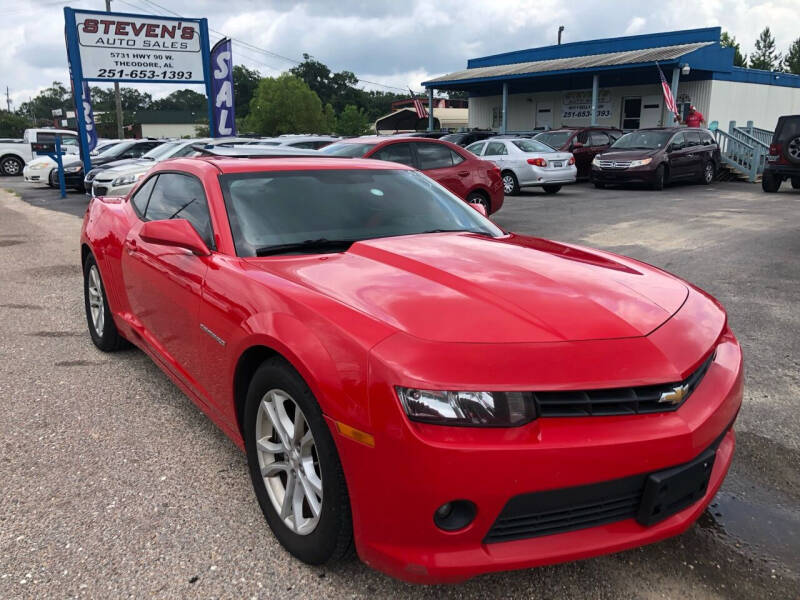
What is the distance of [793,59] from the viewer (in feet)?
282

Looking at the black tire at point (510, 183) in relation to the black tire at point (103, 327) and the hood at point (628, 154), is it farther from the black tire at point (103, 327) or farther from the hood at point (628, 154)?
the black tire at point (103, 327)

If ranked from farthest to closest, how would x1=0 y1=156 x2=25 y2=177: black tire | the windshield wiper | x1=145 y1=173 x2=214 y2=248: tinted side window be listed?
1. x1=0 y1=156 x2=25 y2=177: black tire
2. x1=145 y1=173 x2=214 y2=248: tinted side window
3. the windshield wiper

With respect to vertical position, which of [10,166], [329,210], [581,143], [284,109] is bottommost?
[10,166]

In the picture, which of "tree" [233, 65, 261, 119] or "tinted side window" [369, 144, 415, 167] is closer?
"tinted side window" [369, 144, 415, 167]

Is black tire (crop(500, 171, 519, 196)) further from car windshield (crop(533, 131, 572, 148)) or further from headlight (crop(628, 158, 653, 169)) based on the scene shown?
car windshield (crop(533, 131, 572, 148))

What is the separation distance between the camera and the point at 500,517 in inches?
75.0

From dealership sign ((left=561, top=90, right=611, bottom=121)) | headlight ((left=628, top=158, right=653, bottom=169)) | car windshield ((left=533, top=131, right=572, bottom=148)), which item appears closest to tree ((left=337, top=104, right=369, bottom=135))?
dealership sign ((left=561, top=90, right=611, bottom=121))

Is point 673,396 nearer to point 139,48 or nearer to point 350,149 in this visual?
point 350,149

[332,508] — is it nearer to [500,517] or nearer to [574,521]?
[500,517]

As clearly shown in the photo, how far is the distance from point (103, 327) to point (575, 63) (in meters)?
27.5

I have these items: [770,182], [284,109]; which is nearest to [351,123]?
[284,109]

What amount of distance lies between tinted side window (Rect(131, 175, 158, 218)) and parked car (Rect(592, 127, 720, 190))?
14.8 metres

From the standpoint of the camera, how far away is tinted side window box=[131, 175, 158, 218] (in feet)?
13.5

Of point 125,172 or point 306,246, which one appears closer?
point 306,246
